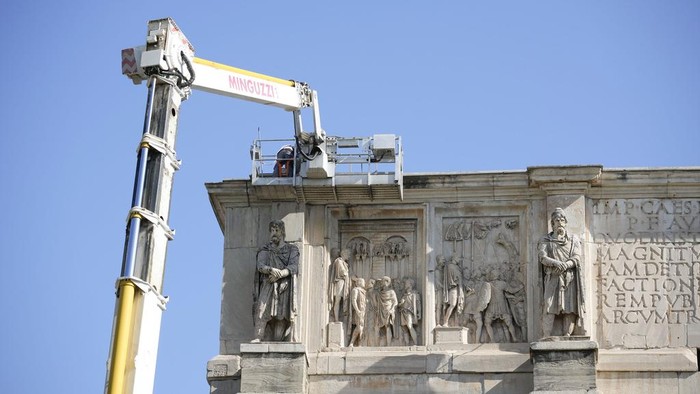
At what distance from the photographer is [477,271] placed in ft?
107

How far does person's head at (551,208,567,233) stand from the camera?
32.1 m

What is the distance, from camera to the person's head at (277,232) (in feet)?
107

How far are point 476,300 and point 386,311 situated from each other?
1.55 meters

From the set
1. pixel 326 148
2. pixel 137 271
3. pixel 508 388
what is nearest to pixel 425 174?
pixel 326 148

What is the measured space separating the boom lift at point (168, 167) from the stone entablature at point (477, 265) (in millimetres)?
521

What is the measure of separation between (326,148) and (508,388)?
17.0 ft

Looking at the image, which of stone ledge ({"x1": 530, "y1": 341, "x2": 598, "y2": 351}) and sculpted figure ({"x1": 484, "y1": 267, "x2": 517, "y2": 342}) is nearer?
stone ledge ({"x1": 530, "y1": 341, "x2": 598, "y2": 351})

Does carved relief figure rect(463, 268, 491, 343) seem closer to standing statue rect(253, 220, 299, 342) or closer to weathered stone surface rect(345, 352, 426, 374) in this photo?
weathered stone surface rect(345, 352, 426, 374)

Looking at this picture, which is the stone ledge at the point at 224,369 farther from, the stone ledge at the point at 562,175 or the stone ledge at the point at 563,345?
the stone ledge at the point at 562,175

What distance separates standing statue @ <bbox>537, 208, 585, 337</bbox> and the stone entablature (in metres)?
0.18

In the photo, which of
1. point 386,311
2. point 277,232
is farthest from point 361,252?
point 277,232

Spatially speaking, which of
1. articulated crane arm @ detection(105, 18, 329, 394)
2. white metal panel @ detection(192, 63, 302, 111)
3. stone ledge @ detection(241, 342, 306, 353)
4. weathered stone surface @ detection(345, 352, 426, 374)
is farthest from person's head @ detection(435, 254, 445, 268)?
articulated crane arm @ detection(105, 18, 329, 394)

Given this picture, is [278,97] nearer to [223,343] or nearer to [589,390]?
[223,343]

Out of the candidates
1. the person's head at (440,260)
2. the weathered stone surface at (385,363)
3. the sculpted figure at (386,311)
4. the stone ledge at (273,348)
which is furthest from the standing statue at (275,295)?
the person's head at (440,260)
